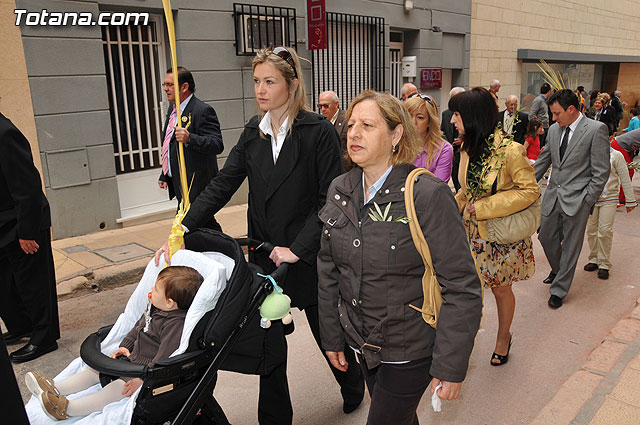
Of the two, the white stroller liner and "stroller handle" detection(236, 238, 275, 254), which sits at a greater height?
"stroller handle" detection(236, 238, 275, 254)

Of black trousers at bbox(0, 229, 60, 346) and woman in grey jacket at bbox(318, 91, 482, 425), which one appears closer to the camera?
woman in grey jacket at bbox(318, 91, 482, 425)

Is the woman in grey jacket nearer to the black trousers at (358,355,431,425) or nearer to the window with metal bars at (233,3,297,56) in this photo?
the black trousers at (358,355,431,425)

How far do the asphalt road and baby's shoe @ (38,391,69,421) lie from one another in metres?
1.39

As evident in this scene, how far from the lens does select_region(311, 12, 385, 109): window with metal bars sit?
1055 cm

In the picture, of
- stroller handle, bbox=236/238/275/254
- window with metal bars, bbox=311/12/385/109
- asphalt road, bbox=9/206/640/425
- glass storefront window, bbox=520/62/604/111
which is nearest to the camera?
stroller handle, bbox=236/238/275/254

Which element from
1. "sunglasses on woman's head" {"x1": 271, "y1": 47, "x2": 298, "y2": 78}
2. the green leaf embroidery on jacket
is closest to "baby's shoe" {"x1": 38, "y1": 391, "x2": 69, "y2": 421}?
the green leaf embroidery on jacket

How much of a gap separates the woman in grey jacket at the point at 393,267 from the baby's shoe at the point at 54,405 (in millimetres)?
1230

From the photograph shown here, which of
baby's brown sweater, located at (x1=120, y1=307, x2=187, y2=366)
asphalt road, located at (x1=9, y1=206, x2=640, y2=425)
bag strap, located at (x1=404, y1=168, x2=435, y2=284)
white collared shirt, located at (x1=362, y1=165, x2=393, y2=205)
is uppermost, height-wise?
white collared shirt, located at (x1=362, y1=165, x2=393, y2=205)

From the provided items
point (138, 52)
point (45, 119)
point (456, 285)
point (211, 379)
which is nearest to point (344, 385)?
point (211, 379)

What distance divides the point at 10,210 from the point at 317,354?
2546 millimetres

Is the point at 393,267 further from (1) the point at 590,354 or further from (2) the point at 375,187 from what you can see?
(1) the point at 590,354

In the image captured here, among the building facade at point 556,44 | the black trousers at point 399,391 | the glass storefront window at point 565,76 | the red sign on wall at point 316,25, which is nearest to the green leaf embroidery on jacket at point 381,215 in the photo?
the black trousers at point 399,391

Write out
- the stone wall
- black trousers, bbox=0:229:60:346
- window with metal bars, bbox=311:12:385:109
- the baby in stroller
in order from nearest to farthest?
the baby in stroller
black trousers, bbox=0:229:60:346
window with metal bars, bbox=311:12:385:109
the stone wall

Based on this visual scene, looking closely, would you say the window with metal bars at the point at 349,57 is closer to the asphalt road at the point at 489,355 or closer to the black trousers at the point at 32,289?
the asphalt road at the point at 489,355
